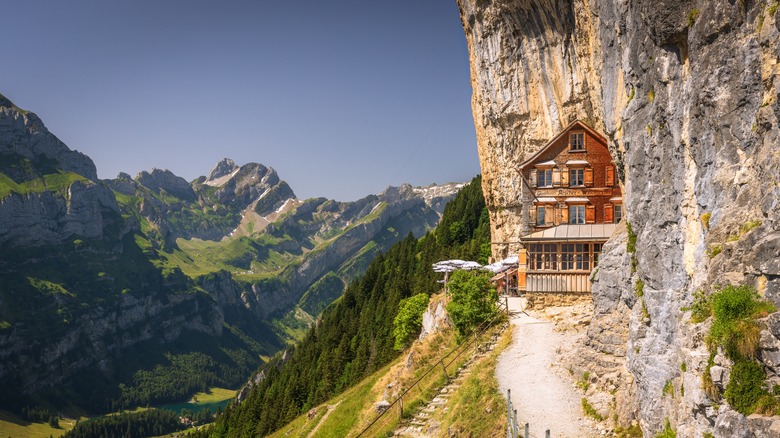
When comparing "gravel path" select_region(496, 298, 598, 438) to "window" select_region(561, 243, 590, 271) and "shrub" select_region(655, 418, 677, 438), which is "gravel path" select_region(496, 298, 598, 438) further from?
"window" select_region(561, 243, 590, 271)

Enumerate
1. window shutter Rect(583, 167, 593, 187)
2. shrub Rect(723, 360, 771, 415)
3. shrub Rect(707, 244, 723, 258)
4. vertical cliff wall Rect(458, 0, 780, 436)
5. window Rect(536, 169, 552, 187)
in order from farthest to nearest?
1. window Rect(536, 169, 552, 187)
2. window shutter Rect(583, 167, 593, 187)
3. shrub Rect(707, 244, 723, 258)
4. vertical cliff wall Rect(458, 0, 780, 436)
5. shrub Rect(723, 360, 771, 415)

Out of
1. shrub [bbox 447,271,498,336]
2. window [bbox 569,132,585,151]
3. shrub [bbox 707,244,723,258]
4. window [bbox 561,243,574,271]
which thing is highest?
window [bbox 569,132,585,151]

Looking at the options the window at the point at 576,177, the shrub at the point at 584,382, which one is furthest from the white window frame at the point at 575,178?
the shrub at the point at 584,382

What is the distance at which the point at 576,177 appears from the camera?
48.9 metres

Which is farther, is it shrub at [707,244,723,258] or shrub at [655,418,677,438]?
shrub at [655,418,677,438]

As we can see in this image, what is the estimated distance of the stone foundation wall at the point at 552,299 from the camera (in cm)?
3838

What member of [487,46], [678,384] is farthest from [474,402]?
[487,46]

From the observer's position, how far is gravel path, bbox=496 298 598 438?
21.5 metres

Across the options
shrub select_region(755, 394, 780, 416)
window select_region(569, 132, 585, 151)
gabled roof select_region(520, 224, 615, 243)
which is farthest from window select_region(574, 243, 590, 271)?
shrub select_region(755, 394, 780, 416)

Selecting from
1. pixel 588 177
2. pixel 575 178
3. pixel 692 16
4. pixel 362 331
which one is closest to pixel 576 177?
pixel 575 178

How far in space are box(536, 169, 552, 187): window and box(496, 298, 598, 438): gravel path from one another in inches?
690

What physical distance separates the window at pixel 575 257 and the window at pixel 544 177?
36.8 ft

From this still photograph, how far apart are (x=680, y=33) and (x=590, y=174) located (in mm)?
34320

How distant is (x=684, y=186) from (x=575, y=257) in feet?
80.6
